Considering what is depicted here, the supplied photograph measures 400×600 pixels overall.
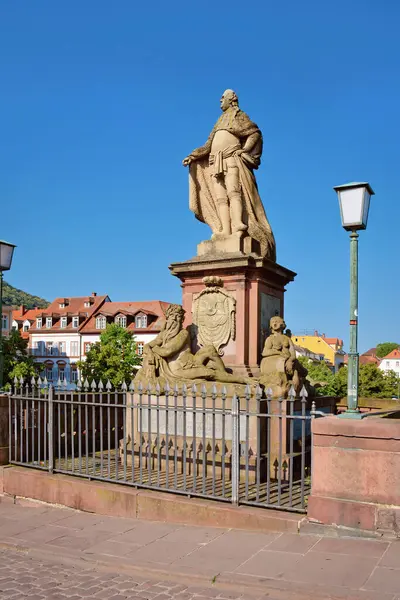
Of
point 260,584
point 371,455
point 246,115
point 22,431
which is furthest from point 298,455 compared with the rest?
point 246,115

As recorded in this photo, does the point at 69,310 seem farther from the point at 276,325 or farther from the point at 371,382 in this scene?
the point at 276,325

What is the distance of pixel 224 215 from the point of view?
10969mm

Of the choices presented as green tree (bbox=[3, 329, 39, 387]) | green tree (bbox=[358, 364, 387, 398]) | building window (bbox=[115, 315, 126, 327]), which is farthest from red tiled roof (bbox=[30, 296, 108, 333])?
green tree (bbox=[358, 364, 387, 398])

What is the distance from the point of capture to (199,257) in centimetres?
1073

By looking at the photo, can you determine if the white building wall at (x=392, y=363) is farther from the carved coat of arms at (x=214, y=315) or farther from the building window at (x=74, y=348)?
the carved coat of arms at (x=214, y=315)

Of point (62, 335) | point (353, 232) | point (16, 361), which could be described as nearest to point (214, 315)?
point (353, 232)

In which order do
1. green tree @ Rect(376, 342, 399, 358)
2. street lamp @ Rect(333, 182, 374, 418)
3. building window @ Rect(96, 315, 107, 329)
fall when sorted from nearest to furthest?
street lamp @ Rect(333, 182, 374, 418) < building window @ Rect(96, 315, 107, 329) < green tree @ Rect(376, 342, 399, 358)

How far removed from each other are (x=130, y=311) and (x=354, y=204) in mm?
56059

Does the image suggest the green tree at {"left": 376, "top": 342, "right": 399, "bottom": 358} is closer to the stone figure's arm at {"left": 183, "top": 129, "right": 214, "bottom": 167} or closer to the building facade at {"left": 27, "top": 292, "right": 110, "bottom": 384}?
the building facade at {"left": 27, "top": 292, "right": 110, "bottom": 384}

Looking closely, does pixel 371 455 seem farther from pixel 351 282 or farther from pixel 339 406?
pixel 339 406

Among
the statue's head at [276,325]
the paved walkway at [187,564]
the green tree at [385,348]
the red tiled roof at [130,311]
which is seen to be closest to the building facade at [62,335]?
the red tiled roof at [130,311]

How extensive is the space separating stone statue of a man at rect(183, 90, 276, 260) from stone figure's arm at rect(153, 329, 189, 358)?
2059 millimetres

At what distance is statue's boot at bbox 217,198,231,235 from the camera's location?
10913mm

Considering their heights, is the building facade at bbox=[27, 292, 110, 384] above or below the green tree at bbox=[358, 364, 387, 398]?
above
